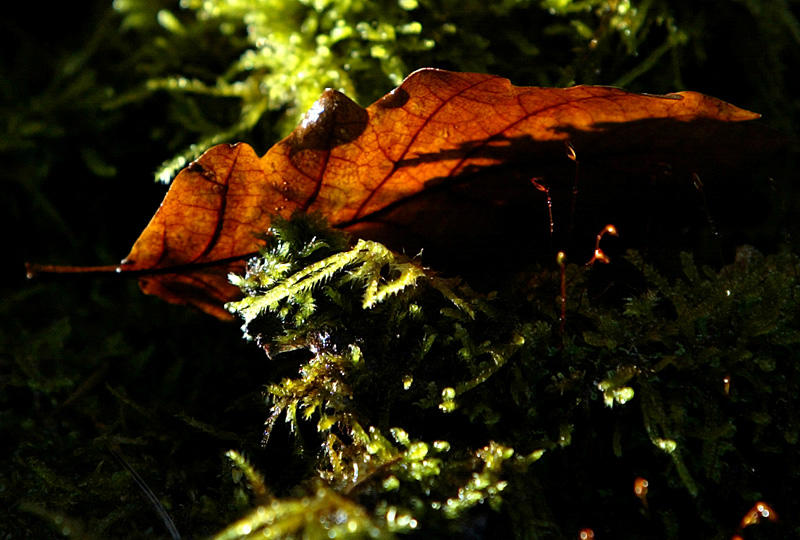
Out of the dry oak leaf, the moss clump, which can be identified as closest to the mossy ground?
the moss clump

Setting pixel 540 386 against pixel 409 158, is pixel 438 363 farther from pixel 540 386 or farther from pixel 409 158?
pixel 409 158

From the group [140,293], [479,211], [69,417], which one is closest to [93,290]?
[140,293]

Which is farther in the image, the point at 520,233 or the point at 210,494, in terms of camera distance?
the point at 520,233

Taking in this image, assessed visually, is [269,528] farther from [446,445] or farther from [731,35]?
[731,35]

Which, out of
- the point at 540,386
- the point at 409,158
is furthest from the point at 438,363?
the point at 409,158

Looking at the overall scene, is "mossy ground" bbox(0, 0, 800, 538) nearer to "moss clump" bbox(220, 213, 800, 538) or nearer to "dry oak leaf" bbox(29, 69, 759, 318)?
"moss clump" bbox(220, 213, 800, 538)

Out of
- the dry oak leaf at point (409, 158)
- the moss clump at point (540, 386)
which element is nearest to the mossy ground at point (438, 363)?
the moss clump at point (540, 386)
